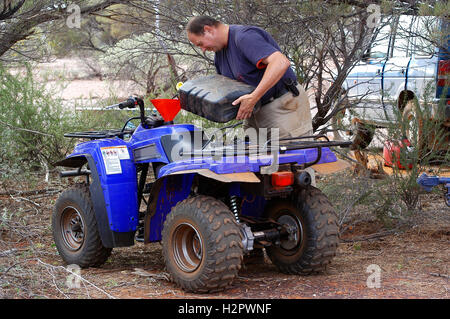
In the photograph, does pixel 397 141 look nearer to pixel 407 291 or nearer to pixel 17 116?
pixel 407 291

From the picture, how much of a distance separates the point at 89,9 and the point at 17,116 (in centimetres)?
171

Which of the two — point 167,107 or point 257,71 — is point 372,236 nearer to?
point 257,71

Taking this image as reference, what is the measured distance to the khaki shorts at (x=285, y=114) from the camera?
4.43 m

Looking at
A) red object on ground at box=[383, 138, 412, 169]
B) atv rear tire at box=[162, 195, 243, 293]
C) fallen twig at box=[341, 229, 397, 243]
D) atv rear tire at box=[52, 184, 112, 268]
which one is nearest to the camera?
atv rear tire at box=[162, 195, 243, 293]

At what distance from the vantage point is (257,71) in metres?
4.32

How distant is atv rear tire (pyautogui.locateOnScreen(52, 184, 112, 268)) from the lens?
477 centimetres

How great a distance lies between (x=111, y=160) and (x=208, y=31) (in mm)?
1208

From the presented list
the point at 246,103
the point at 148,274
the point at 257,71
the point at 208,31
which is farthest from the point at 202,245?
the point at 208,31

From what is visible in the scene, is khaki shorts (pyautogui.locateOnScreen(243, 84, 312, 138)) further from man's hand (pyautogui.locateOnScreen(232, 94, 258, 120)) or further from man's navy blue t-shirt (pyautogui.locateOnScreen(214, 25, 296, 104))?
man's hand (pyautogui.locateOnScreen(232, 94, 258, 120))

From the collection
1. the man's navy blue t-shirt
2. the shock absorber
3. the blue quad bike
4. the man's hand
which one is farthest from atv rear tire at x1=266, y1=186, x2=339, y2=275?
the man's navy blue t-shirt

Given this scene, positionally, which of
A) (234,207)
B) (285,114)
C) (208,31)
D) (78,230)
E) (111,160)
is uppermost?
(208,31)

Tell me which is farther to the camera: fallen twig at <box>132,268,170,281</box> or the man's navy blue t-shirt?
fallen twig at <box>132,268,170,281</box>

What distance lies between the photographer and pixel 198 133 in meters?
4.53

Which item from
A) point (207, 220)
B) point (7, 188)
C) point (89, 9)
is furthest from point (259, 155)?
point (7, 188)
